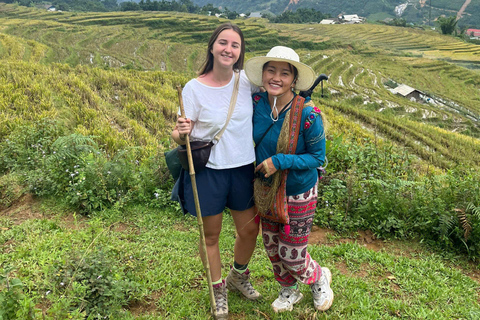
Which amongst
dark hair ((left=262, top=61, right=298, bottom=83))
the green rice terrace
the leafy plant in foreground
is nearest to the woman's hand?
dark hair ((left=262, top=61, right=298, bottom=83))

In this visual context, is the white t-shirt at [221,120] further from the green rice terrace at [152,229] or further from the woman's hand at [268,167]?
the green rice terrace at [152,229]

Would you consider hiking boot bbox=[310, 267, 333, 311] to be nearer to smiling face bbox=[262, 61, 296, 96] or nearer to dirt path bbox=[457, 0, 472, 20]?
smiling face bbox=[262, 61, 296, 96]

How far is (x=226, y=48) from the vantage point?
2.19 meters

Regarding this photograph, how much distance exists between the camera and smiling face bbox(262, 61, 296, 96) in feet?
7.25

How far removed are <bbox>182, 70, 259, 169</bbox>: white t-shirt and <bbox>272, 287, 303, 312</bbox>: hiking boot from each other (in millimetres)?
1081

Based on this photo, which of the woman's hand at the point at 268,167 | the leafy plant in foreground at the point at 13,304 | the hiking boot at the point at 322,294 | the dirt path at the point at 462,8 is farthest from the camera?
the dirt path at the point at 462,8

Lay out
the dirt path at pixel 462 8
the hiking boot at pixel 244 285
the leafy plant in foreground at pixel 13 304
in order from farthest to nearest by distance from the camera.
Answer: the dirt path at pixel 462 8
the hiking boot at pixel 244 285
the leafy plant in foreground at pixel 13 304

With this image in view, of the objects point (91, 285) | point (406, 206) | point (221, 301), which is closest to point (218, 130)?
point (221, 301)

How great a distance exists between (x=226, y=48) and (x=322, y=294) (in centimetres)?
190

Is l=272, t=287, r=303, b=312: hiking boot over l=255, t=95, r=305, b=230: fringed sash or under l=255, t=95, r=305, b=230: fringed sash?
under

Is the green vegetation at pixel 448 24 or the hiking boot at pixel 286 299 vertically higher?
the hiking boot at pixel 286 299

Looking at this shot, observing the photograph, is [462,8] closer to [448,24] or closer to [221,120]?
[448,24]

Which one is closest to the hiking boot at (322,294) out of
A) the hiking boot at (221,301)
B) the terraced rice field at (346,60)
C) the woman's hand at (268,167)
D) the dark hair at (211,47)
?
the hiking boot at (221,301)

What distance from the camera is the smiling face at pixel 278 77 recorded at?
2209 millimetres
